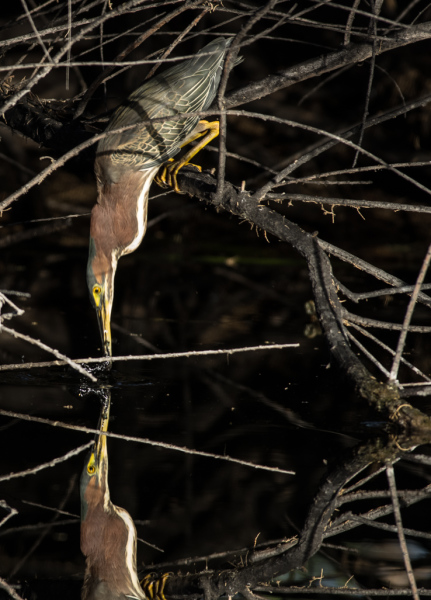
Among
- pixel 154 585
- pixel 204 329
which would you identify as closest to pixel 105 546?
pixel 154 585

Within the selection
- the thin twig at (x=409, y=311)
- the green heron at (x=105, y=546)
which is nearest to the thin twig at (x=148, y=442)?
the green heron at (x=105, y=546)

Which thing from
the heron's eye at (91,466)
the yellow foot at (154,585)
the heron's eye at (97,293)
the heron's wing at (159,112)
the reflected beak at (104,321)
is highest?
the heron's wing at (159,112)

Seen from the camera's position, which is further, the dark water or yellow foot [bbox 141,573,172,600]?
the dark water

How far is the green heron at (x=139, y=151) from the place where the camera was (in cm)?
265

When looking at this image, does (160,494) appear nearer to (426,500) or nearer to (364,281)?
(426,500)

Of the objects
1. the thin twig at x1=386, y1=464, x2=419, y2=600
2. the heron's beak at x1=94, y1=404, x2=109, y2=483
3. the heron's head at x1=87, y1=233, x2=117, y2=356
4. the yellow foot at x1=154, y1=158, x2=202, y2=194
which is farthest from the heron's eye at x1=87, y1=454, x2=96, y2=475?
the yellow foot at x1=154, y1=158, x2=202, y2=194

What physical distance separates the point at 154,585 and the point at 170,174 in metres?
1.61

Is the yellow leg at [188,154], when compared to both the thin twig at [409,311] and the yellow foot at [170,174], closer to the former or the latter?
the yellow foot at [170,174]

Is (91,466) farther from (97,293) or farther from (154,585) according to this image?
(97,293)

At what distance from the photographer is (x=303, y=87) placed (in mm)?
6266

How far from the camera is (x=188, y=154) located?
275 centimetres

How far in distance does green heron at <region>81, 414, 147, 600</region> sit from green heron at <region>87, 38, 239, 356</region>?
1.12 metres

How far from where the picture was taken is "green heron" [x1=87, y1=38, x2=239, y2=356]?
104 inches

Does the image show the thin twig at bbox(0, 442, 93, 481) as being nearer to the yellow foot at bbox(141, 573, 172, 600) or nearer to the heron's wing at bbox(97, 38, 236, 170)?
the yellow foot at bbox(141, 573, 172, 600)
